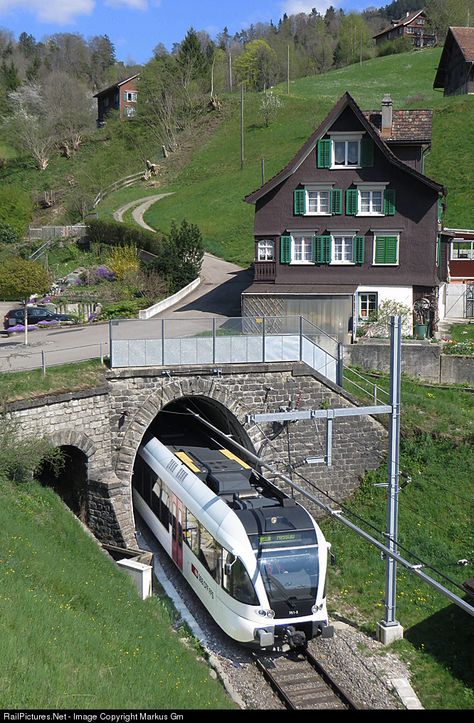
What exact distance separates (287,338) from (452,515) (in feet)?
24.4

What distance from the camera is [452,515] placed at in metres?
23.6

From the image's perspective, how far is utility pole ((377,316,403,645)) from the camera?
56.9ft

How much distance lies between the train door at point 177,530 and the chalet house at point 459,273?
976 inches

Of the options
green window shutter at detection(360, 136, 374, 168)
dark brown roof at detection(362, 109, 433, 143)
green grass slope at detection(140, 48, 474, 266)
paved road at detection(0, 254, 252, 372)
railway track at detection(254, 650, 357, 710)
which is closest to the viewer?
railway track at detection(254, 650, 357, 710)

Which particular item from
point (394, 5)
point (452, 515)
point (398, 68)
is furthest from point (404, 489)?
point (394, 5)

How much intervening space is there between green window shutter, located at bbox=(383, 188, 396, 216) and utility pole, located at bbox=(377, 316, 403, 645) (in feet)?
64.5

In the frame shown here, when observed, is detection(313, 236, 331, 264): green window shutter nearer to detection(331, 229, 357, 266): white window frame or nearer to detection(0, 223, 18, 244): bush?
detection(331, 229, 357, 266): white window frame

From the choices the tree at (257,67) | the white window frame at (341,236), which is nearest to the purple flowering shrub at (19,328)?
the white window frame at (341,236)

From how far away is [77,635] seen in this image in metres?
13.6

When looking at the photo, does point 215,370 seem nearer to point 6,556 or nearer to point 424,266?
point 6,556

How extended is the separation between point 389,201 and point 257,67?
9560 centimetres

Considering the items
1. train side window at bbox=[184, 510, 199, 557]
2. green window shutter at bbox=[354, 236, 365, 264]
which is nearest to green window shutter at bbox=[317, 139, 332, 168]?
green window shutter at bbox=[354, 236, 365, 264]

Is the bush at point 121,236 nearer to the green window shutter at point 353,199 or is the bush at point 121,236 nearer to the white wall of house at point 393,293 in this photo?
the green window shutter at point 353,199
